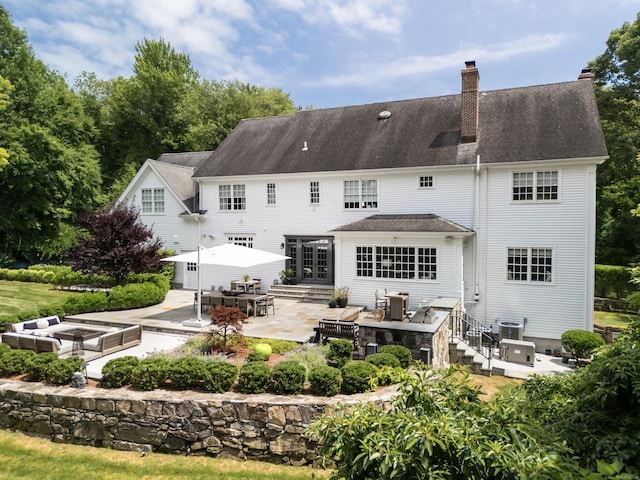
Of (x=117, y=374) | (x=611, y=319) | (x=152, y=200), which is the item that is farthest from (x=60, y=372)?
(x=611, y=319)

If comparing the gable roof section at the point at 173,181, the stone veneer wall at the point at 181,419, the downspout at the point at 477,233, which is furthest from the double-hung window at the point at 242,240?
the stone veneer wall at the point at 181,419

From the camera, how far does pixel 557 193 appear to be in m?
16.2

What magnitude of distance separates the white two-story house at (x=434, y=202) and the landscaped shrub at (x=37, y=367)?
39.1 ft

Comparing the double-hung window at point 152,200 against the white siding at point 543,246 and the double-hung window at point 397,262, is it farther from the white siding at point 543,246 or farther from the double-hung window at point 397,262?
the white siding at point 543,246

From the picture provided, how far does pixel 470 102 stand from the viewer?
18406mm

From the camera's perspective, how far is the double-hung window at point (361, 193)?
19609mm

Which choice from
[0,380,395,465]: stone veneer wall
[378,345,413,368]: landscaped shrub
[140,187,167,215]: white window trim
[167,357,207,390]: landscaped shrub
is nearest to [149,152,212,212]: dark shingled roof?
[140,187,167,215]: white window trim

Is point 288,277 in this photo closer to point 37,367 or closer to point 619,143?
point 37,367

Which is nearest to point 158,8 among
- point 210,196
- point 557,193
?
point 210,196

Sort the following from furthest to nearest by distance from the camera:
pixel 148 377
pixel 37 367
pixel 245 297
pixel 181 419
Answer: pixel 245 297, pixel 37 367, pixel 148 377, pixel 181 419

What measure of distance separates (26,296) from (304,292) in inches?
545

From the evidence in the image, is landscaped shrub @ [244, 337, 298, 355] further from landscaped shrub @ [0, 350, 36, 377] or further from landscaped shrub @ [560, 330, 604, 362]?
landscaped shrub @ [560, 330, 604, 362]

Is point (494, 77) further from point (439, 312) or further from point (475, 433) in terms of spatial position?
point (475, 433)

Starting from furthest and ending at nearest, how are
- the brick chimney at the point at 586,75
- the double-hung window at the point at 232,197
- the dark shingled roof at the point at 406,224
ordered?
the double-hung window at the point at 232,197 < the brick chimney at the point at 586,75 < the dark shingled roof at the point at 406,224
